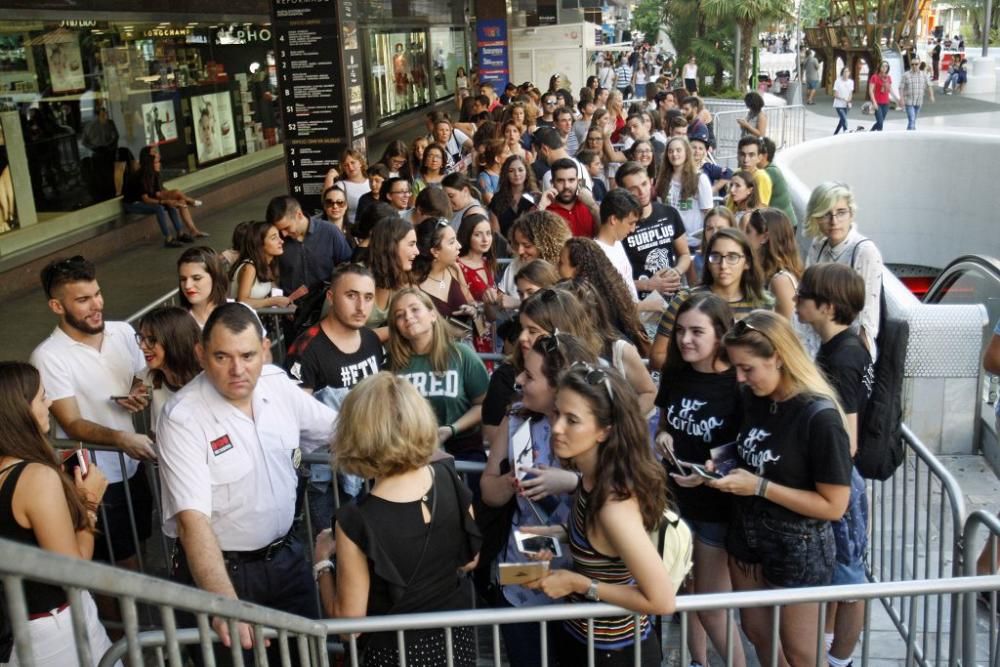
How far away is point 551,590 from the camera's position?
10.3 ft

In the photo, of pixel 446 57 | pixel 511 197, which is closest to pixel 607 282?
pixel 511 197

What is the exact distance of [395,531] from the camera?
308 centimetres

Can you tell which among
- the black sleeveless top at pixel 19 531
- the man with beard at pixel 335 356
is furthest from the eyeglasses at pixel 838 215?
the black sleeveless top at pixel 19 531

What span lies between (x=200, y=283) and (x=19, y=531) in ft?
7.28

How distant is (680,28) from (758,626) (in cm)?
3357

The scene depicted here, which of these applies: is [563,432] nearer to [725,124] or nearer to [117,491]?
[117,491]

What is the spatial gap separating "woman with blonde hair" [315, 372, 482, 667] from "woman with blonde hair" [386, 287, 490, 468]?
1.26 m

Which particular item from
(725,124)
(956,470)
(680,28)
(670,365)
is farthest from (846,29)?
(670,365)

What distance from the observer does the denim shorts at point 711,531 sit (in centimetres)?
413

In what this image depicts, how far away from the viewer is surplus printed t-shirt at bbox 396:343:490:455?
457 cm

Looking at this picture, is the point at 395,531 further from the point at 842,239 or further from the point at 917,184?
the point at 917,184

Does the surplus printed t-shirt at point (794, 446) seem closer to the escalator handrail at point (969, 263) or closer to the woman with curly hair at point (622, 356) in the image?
the woman with curly hair at point (622, 356)

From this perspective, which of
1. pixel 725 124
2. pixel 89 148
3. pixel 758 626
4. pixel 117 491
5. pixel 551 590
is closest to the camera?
pixel 551 590

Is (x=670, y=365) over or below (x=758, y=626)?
over
